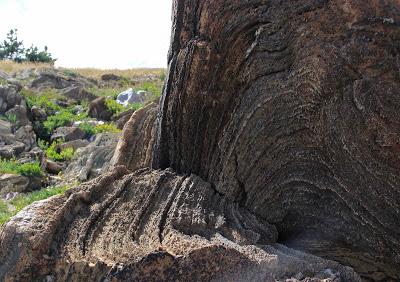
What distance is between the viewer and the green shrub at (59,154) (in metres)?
13.0

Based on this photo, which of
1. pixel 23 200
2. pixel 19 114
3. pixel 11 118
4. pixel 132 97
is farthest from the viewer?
pixel 132 97

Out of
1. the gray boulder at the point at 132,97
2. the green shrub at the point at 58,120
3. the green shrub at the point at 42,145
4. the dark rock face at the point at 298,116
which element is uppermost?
the dark rock face at the point at 298,116

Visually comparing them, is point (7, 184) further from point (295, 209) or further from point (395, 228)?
point (395, 228)

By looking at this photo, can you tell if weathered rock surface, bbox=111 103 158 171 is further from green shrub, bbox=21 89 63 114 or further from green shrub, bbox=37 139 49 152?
green shrub, bbox=21 89 63 114

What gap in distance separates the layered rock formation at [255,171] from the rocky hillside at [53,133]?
4.45 m

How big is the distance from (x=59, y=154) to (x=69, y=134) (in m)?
1.31

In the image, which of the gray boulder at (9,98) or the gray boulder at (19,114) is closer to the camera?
the gray boulder at (19,114)

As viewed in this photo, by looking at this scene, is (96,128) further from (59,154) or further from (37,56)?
(37,56)

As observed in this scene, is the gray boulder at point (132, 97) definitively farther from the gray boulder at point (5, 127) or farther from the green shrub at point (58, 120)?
the gray boulder at point (5, 127)

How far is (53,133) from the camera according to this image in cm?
1502

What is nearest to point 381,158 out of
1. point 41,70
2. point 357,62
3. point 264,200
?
point 357,62

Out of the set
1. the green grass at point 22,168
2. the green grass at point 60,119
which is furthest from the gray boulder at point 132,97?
the green grass at point 22,168

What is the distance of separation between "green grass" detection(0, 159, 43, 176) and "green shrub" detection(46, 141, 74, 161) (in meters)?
1.31

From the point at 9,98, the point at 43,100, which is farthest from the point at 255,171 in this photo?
the point at 43,100
